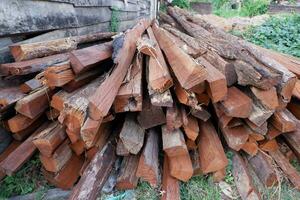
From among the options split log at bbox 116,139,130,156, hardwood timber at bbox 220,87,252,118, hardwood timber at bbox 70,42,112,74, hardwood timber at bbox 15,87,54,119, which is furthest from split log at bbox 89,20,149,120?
hardwood timber at bbox 220,87,252,118

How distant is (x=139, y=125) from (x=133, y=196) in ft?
1.80

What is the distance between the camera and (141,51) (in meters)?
2.32

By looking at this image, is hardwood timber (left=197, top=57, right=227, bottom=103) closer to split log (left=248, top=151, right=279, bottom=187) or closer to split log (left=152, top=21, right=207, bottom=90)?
split log (left=152, top=21, right=207, bottom=90)

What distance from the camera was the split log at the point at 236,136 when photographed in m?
2.43

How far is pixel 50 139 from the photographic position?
7.16 ft

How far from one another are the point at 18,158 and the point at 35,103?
45 cm

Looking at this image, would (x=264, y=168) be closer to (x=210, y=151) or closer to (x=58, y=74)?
(x=210, y=151)

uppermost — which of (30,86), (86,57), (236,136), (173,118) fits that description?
(86,57)

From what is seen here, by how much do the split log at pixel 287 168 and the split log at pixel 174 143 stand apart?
90cm

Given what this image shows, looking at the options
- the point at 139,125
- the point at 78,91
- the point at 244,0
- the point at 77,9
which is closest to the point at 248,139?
the point at 139,125

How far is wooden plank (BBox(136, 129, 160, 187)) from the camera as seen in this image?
2271mm

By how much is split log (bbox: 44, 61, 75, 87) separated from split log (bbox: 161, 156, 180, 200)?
104 cm

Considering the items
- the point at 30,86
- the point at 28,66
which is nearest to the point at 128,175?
the point at 30,86

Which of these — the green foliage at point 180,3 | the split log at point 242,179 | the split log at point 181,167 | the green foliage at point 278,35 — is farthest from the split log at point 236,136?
the green foliage at point 180,3
